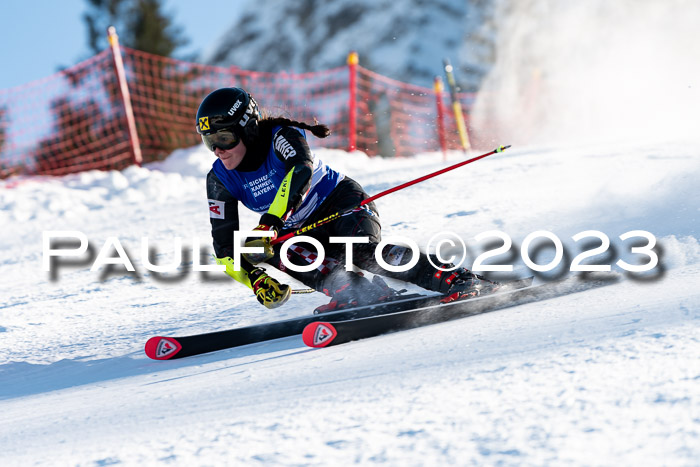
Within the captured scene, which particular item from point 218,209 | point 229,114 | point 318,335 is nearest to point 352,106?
point 218,209

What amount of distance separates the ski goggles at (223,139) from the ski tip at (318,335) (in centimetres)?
92

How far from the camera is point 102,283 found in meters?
5.00

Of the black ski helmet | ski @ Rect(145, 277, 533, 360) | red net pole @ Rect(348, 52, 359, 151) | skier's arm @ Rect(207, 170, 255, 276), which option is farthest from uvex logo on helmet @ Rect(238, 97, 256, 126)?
red net pole @ Rect(348, 52, 359, 151)

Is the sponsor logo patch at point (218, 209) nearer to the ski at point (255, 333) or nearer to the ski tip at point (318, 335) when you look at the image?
the ski at point (255, 333)

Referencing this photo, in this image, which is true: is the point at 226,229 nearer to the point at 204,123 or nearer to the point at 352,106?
the point at 204,123

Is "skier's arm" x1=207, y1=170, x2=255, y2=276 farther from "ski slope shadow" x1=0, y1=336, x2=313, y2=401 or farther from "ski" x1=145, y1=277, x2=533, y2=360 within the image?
"ski slope shadow" x1=0, y1=336, x2=313, y2=401

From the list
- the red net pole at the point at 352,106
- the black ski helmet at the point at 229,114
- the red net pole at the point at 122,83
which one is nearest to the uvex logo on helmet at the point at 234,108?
the black ski helmet at the point at 229,114

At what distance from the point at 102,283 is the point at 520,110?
17.9 meters

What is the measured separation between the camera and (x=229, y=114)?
10.5ft

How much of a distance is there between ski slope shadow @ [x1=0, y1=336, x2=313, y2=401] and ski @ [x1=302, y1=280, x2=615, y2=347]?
13 cm

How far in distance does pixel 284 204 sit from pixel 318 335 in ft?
2.00

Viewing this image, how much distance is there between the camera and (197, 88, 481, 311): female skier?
3188 mm

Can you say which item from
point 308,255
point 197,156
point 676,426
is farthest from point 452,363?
point 197,156

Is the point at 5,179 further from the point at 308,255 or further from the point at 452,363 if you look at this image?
the point at 452,363
